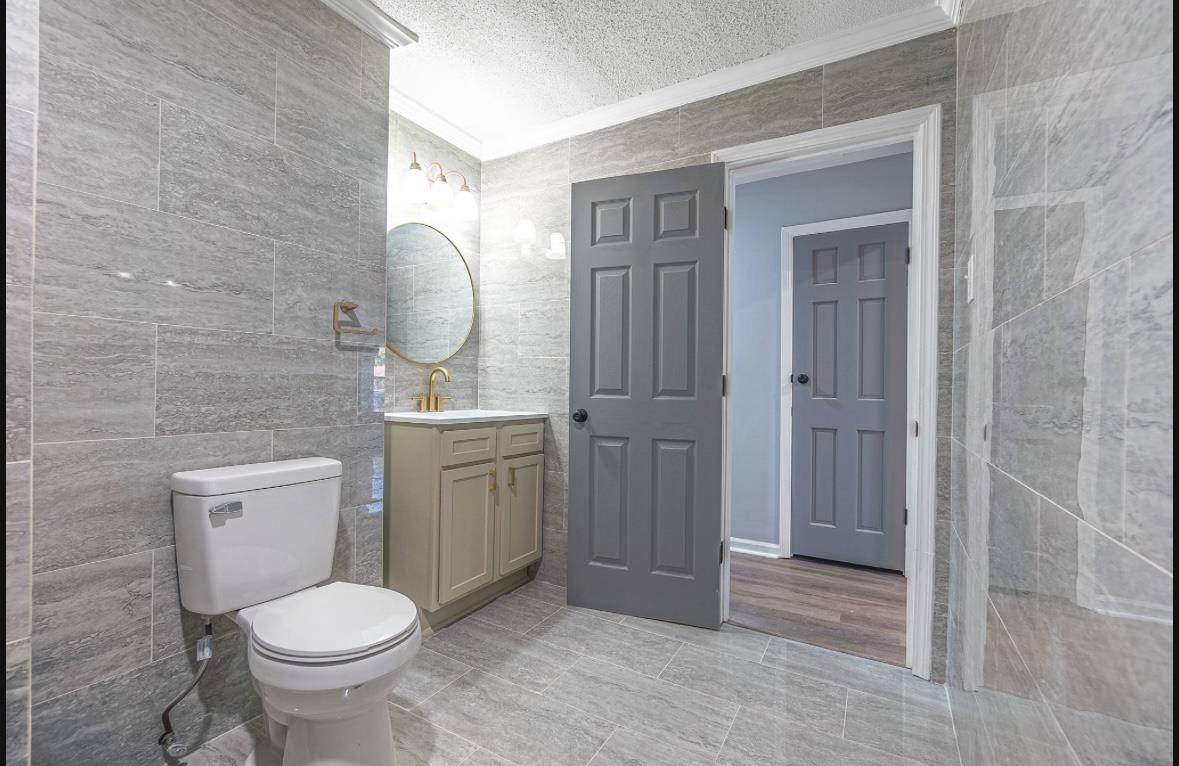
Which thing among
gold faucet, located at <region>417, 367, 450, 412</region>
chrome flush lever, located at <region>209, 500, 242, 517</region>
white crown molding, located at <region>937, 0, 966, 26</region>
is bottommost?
chrome flush lever, located at <region>209, 500, 242, 517</region>

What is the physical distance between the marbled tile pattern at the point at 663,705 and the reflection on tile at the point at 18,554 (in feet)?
3.44

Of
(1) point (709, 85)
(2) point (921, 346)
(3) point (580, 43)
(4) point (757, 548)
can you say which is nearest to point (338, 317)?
(3) point (580, 43)

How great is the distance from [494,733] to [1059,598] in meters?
1.55

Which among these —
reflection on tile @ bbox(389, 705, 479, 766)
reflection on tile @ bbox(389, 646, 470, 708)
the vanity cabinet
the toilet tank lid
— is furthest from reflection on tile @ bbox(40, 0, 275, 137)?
reflection on tile @ bbox(389, 705, 479, 766)

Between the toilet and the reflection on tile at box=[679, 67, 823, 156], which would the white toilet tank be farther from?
the reflection on tile at box=[679, 67, 823, 156]

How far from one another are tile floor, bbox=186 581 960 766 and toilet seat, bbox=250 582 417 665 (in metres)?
0.48

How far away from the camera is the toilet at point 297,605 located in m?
1.20

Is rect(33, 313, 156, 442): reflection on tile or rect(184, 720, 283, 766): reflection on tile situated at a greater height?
rect(33, 313, 156, 442): reflection on tile

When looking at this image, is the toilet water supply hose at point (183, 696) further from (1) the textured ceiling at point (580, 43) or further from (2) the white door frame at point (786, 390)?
(2) the white door frame at point (786, 390)

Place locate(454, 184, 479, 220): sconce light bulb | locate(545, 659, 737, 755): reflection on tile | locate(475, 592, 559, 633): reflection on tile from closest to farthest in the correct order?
1. locate(545, 659, 737, 755): reflection on tile
2. locate(475, 592, 559, 633): reflection on tile
3. locate(454, 184, 479, 220): sconce light bulb

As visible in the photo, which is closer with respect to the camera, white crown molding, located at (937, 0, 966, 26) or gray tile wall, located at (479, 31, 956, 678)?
white crown molding, located at (937, 0, 966, 26)

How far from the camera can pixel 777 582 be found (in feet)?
9.60

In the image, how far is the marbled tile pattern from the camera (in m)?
1.55

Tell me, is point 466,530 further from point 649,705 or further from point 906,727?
point 906,727
